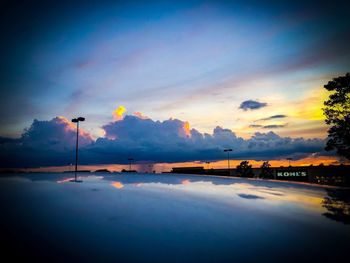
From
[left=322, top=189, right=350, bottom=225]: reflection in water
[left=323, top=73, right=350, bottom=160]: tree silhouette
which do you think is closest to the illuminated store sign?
[left=323, top=73, right=350, bottom=160]: tree silhouette

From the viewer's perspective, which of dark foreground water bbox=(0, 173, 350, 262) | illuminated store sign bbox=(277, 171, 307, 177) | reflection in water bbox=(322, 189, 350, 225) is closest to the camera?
dark foreground water bbox=(0, 173, 350, 262)

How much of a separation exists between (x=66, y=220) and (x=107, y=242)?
1351 millimetres

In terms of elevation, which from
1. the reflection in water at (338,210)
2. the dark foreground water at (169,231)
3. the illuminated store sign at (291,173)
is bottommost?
the illuminated store sign at (291,173)

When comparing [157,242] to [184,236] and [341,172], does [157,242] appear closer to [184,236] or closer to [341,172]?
Result: [184,236]

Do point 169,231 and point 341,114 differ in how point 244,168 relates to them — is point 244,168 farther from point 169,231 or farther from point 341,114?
point 169,231

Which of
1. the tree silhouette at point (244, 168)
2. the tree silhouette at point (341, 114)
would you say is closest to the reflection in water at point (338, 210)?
the tree silhouette at point (341, 114)

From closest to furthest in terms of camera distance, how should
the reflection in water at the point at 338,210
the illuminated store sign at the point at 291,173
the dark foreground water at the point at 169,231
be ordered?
→ 1. the dark foreground water at the point at 169,231
2. the reflection in water at the point at 338,210
3. the illuminated store sign at the point at 291,173

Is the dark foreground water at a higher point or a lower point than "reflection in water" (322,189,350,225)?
higher

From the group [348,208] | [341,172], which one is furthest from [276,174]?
[348,208]

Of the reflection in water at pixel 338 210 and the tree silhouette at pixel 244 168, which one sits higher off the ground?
the reflection in water at pixel 338 210

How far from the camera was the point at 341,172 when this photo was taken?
81625 millimetres

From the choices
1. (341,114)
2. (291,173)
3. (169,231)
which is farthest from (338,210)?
(291,173)

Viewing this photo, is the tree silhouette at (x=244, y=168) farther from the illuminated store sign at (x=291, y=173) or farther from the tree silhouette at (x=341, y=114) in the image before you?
the tree silhouette at (x=341, y=114)

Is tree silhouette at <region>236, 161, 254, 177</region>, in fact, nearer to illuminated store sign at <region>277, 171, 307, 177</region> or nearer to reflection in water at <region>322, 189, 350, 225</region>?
illuminated store sign at <region>277, 171, 307, 177</region>
